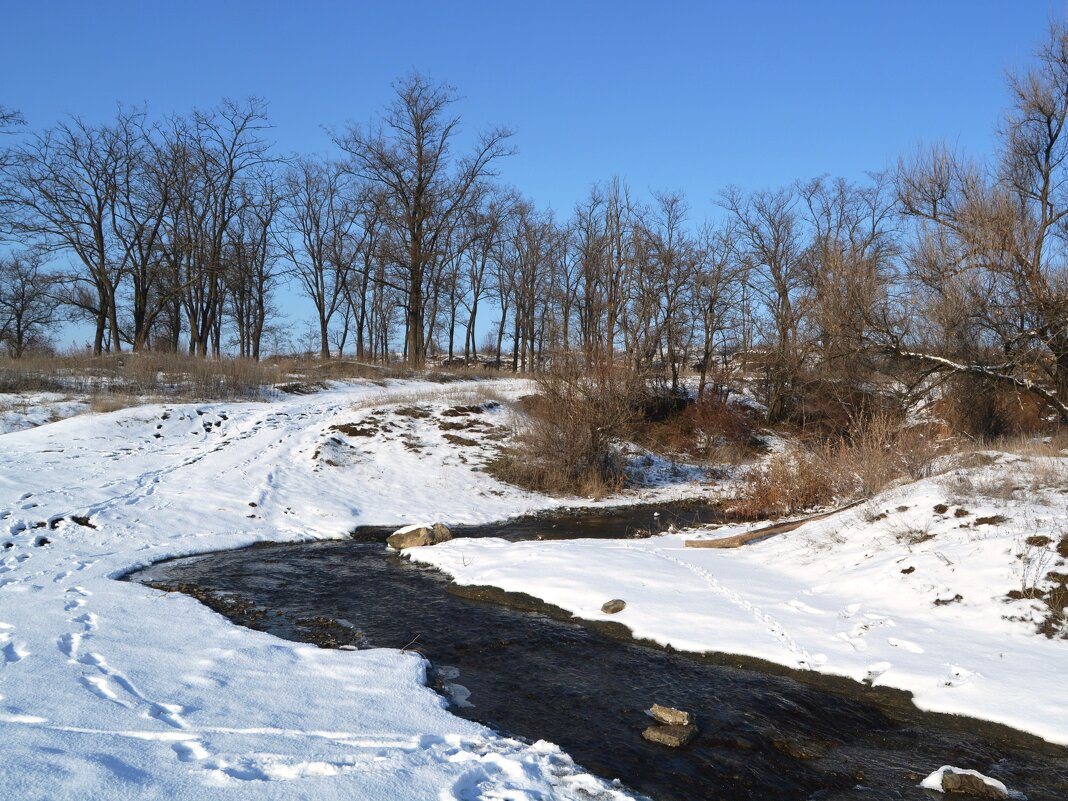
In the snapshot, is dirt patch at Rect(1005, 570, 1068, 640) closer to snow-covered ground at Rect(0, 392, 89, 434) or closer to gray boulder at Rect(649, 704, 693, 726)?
gray boulder at Rect(649, 704, 693, 726)

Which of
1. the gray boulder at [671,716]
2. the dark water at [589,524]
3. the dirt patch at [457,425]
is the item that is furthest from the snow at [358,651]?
the dirt patch at [457,425]

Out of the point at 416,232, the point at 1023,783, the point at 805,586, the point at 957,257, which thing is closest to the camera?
the point at 1023,783

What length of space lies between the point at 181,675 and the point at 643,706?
3.99 m

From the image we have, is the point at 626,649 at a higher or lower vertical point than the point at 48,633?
lower

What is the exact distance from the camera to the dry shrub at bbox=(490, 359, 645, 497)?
19.0 m

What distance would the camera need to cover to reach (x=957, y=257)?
60.0 feet

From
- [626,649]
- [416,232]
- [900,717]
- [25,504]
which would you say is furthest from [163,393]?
[900,717]

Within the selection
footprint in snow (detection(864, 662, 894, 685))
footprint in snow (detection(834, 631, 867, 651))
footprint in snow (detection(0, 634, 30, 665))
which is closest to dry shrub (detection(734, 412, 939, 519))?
footprint in snow (detection(834, 631, 867, 651))

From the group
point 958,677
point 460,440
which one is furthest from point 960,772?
point 460,440

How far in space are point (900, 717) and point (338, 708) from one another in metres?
4.88

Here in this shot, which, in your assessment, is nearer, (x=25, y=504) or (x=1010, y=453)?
(x=25, y=504)

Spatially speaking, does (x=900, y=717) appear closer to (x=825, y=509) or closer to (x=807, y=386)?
(x=825, y=509)

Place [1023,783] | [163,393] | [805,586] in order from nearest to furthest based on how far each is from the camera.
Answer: [1023,783]
[805,586]
[163,393]

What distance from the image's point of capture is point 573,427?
19.1 m
